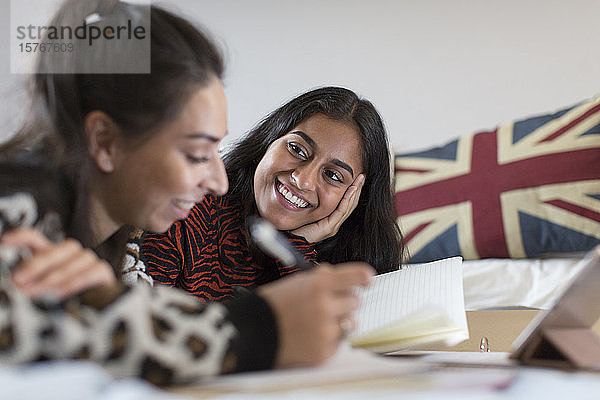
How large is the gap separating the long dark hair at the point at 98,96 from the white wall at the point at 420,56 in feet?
4.69

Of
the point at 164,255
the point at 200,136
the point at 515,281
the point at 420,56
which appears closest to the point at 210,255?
the point at 164,255

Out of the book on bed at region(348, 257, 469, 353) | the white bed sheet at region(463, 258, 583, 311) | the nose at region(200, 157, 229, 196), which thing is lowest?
the white bed sheet at region(463, 258, 583, 311)

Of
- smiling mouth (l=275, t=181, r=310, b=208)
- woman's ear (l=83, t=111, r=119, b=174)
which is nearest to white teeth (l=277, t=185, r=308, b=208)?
smiling mouth (l=275, t=181, r=310, b=208)

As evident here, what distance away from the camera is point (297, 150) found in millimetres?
1393

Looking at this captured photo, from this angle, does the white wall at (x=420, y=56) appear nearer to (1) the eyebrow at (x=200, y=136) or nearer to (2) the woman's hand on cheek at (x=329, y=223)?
(2) the woman's hand on cheek at (x=329, y=223)

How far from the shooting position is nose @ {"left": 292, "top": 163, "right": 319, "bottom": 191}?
4.45ft

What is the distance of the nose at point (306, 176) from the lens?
4.45 ft

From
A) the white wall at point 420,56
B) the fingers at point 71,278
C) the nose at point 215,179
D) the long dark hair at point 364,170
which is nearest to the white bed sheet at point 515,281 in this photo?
the long dark hair at point 364,170

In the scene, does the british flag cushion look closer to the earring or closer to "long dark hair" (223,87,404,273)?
"long dark hair" (223,87,404,273)

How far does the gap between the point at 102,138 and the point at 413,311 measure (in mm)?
383

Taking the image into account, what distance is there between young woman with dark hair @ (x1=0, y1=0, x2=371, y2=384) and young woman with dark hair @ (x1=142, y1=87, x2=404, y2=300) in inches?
15.2

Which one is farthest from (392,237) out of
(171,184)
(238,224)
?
(171,184)

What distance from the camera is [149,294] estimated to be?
529 mm

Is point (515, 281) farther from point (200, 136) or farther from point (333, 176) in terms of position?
point (200, 136)
